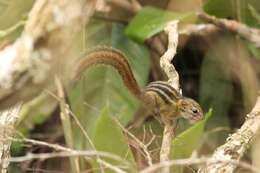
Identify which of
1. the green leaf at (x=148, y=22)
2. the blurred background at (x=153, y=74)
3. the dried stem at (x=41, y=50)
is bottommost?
the blurred background at (x=153, y=74)

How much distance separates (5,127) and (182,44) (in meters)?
1.22

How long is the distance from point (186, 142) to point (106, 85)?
77cm

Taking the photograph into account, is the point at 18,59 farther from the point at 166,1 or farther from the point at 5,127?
the point at 166,1

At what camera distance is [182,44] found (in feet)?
8.94

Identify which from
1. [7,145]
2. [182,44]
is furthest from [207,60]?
[7,145]

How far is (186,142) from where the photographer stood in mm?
1847

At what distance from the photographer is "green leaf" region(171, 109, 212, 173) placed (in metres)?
1.82

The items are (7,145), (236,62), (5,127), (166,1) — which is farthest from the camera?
(166,1)

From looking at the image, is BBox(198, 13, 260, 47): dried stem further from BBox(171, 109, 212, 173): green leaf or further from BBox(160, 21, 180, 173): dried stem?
BBox(171, 109, 212, 173): green leaf

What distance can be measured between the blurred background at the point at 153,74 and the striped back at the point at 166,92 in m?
0.30

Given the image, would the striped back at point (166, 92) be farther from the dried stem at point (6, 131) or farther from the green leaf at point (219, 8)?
the green leaf at point (219, 8)

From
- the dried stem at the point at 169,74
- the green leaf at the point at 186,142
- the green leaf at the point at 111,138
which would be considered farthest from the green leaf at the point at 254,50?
the green leaf at the point at 111,138

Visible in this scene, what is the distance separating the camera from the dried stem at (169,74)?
1738 millimetres

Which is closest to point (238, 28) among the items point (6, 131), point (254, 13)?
point (254, 13)
